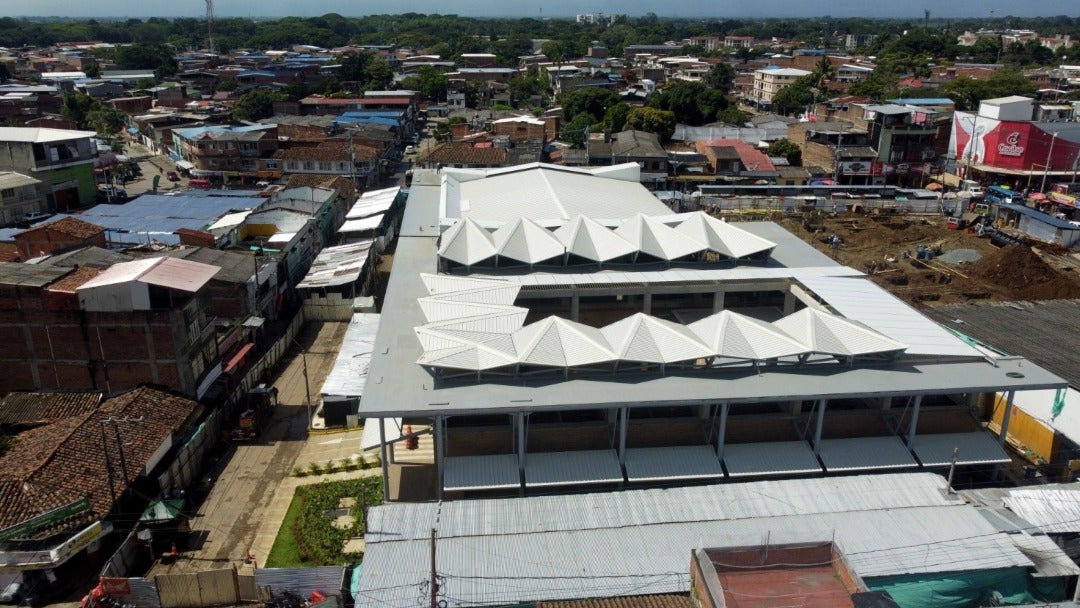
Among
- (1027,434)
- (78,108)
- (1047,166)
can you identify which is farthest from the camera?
(78,108)

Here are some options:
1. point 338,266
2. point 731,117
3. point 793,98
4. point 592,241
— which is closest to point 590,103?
point 731,117

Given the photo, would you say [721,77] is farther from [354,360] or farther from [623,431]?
[623,431]

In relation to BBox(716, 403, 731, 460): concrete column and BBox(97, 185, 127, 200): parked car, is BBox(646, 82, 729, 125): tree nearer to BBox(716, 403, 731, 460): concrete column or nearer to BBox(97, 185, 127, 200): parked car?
BBox(97, 185, 127, 200): parked car

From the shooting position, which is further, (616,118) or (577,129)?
(616,118)

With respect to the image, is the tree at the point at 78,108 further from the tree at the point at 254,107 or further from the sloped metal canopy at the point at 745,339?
the sloped metal canopy at the point at 745,339

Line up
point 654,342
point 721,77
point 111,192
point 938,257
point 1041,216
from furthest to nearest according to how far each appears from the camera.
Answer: point 721,77, point 111,192, point 1041,216, point 938,257, point 654,342

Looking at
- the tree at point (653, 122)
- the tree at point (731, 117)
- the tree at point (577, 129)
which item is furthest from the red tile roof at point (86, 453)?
the tree at point (731, 117)

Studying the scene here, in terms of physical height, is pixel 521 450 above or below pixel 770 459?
above
